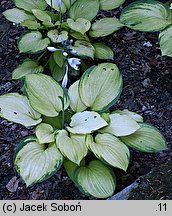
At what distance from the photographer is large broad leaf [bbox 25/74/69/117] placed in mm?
1940

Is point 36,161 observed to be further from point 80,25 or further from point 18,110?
point 80,25

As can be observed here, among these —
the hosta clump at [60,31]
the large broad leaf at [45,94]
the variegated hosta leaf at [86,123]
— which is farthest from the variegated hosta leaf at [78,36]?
the variegated hosta leaf at [86,123]

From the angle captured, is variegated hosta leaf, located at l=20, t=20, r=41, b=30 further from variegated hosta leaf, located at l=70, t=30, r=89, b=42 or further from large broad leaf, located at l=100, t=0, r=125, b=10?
large broad leaf, located at l=100, t=0, r=125, b=10

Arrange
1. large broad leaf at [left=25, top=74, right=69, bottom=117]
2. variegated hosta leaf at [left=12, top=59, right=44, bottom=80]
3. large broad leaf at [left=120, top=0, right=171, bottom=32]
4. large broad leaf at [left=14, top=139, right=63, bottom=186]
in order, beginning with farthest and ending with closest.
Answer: variegated hosta leaf at [left=12, top=59, right=44, bottom=80], large broad leaf at [left=120, top=0, right=171, bottom=32], large broad leaf at [left=25, top=74, right=69, bottom=117], large broad leaf at [left=14, top=139, right=63, bottom=186]

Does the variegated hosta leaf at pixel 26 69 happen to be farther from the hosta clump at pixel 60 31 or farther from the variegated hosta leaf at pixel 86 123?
the variegated hosta leaf at pixel 86 123

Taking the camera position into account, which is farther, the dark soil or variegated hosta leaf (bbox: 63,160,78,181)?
the dark soil

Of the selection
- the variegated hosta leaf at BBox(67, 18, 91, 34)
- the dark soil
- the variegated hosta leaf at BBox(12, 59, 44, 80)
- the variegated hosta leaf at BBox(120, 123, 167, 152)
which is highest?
the variegated hosta leaf at BBox(67, 18, 91, 34)

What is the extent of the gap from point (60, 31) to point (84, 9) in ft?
0.71

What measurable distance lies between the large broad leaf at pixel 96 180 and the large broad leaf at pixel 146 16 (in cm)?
90

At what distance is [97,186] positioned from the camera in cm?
182

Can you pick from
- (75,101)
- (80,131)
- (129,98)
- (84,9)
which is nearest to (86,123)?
(80,131)

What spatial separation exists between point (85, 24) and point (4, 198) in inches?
44.5

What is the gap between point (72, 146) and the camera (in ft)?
5.96

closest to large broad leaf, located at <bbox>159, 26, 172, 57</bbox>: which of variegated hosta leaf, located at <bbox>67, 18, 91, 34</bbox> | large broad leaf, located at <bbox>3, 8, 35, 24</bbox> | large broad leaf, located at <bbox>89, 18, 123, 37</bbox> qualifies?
large broad leaf, located at <bbox>89, 18, 123, 37</bbox>
